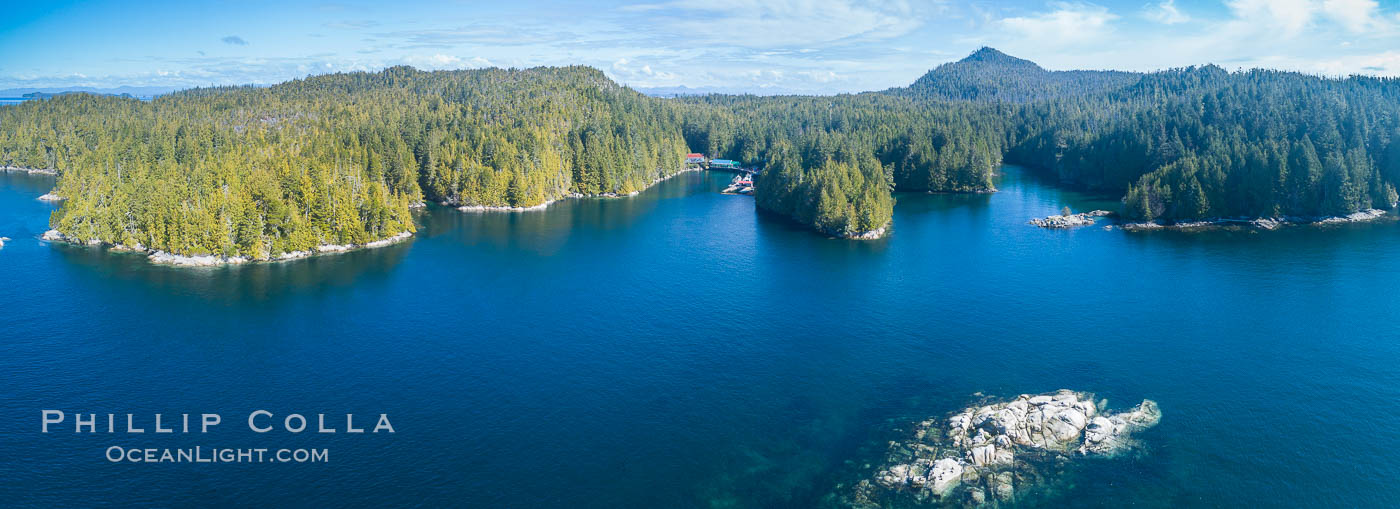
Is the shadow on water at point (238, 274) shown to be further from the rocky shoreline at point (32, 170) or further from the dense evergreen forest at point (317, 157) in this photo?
the rocky shoreline at point (32, 170)

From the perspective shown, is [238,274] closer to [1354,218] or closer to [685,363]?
[685,363]

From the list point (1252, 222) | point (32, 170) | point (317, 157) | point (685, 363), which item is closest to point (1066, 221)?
point (1252, 222)

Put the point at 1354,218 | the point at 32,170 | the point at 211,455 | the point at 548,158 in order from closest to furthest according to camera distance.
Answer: the point at 211,455
the point at 1354,218
the point at 548,158
the point at 32,170

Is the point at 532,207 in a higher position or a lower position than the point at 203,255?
higher

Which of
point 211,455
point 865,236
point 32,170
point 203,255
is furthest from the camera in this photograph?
point 32,170

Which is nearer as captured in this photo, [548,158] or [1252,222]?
[1252,222]

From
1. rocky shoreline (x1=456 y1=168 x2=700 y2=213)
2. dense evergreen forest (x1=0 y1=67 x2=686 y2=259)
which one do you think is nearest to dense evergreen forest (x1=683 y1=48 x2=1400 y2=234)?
rocky shoreline (x1=456 y1=168 x2=700 y2=213)

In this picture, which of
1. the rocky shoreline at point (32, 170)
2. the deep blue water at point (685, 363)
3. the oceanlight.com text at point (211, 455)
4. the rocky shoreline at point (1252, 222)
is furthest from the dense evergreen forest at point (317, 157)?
the rocky shoreline at point (1252, 222)

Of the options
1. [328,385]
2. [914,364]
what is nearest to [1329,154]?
[914,364]
